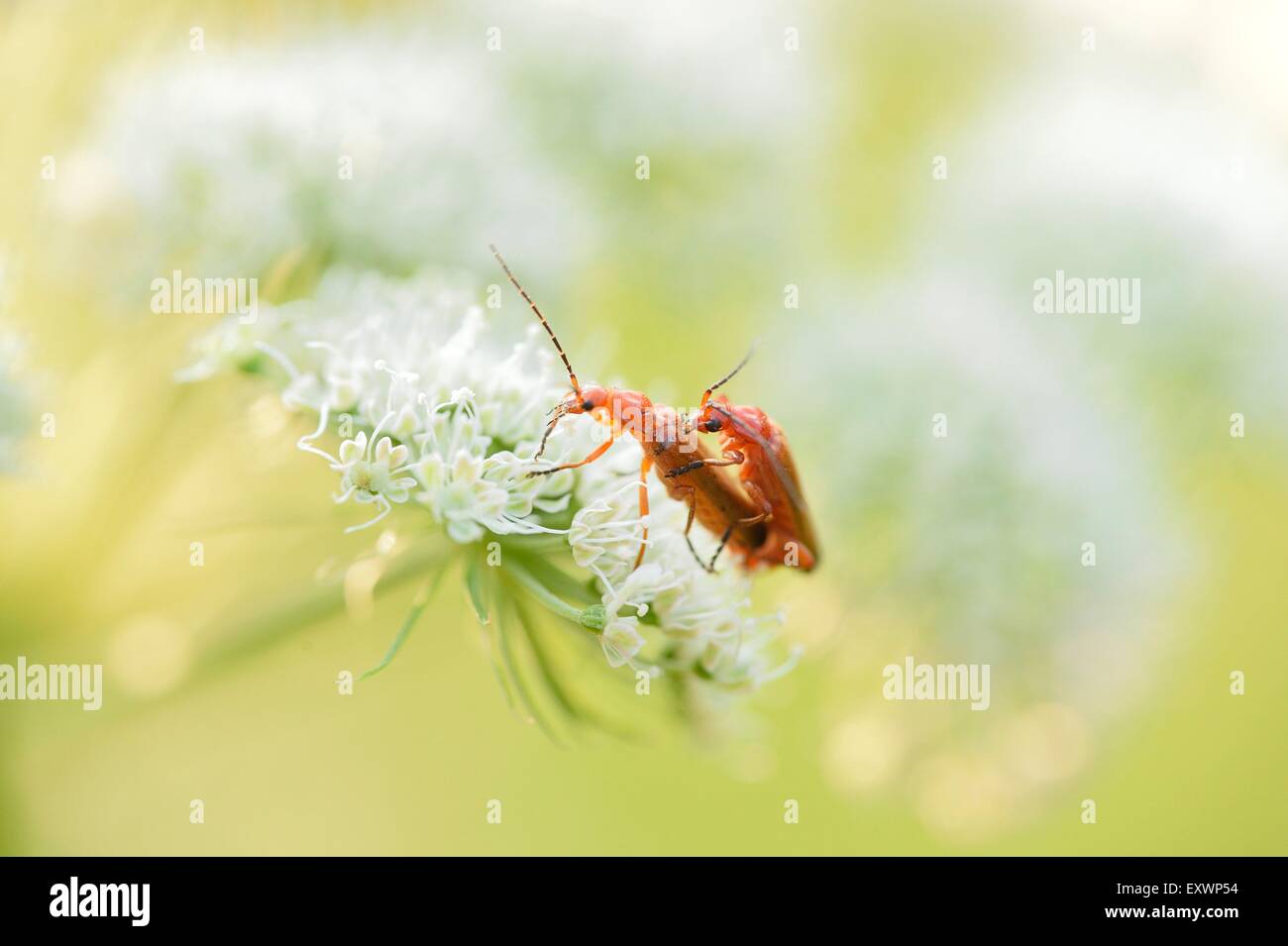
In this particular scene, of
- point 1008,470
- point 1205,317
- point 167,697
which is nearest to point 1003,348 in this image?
point 1008,470

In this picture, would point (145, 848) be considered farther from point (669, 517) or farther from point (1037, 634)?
point (1037, 634)

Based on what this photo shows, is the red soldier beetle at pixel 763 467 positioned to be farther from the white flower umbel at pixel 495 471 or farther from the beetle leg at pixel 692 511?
the white flower umbel at pixel 495 471

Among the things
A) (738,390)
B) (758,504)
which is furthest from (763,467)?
(738,390)

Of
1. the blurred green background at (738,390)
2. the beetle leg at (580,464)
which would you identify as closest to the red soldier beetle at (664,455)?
the beetle leg at (580,464)

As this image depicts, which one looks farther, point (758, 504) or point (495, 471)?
point (758, 504)

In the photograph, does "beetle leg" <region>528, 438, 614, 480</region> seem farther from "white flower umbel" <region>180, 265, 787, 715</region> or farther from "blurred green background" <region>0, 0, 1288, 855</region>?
"blurred green background" <region>0, 0, 1288, 855</region>

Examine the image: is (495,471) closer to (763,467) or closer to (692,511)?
(692,511)

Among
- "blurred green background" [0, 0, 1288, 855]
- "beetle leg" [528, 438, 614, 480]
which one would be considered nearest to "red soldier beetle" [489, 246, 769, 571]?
"beetle leg" [528, 438, 614, 480]
